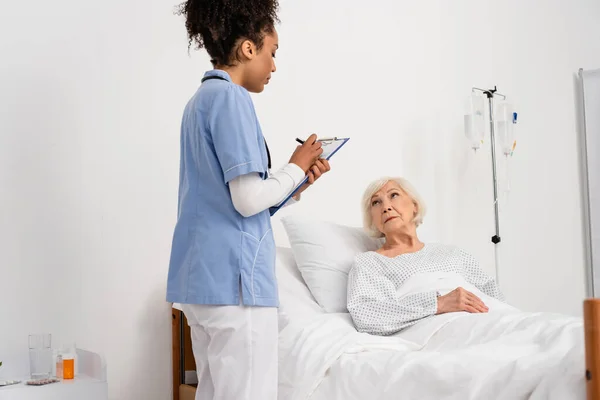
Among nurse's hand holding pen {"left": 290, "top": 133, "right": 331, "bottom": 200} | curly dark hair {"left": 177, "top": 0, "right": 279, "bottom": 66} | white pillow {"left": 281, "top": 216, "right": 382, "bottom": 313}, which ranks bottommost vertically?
white pillow {"left": 281, "top": 216, "right": 382, "bottom": 313}

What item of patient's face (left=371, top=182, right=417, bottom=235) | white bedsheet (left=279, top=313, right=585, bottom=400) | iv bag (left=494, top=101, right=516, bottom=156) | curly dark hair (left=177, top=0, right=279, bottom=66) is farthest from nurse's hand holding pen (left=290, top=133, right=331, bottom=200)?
iv bag (left=494, top=101, right=516, bottom=156)

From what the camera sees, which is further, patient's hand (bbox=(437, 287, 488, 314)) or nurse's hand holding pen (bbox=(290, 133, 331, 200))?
patient's hand (bbox=(437, 287, 488, 314))

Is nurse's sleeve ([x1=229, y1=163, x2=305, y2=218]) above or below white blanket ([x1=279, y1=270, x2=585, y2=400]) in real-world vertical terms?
above

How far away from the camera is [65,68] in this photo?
101 inches

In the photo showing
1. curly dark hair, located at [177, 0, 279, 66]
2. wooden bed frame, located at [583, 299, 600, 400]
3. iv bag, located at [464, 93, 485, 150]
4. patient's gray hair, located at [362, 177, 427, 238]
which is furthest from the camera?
iv bag, located at [464, 93, 485, 150]

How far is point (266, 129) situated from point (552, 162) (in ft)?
5.89

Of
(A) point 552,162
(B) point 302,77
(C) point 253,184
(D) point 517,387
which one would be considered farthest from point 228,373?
(A) point 552,162

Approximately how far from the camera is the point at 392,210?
2.72 m

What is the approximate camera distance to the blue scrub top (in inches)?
64.4

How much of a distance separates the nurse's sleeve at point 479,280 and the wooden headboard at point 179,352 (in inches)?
38.0

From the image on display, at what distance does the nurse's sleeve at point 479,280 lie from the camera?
8.57ft

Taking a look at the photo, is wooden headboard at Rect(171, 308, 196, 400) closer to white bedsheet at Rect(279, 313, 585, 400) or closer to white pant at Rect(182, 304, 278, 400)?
white bedsheet at Rect(279, 313, 585, 400)

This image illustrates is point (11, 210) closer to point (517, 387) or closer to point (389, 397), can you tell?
point (389, 397)

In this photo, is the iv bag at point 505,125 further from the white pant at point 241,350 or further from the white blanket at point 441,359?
the white pant at point 241,350
